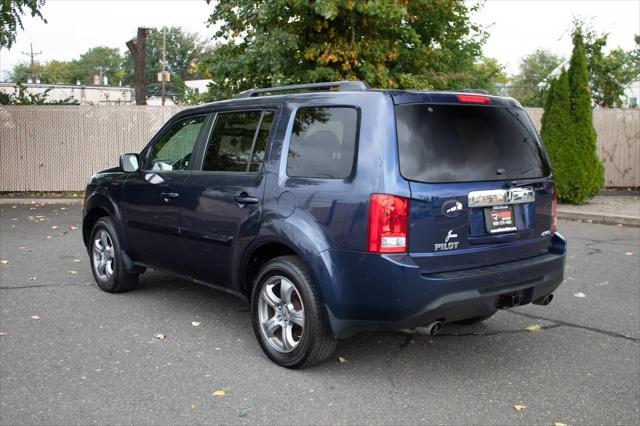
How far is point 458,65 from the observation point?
1881 centimetres

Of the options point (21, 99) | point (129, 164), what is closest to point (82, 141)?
point (21, 99)

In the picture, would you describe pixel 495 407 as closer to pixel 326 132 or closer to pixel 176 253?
pixel 326 132

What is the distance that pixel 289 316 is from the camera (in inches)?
Answer: 175

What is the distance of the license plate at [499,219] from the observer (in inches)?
163

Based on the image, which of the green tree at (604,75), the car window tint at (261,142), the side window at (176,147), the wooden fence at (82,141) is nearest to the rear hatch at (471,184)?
the car window tint at (261,142)

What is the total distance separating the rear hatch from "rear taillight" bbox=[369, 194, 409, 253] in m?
0.06

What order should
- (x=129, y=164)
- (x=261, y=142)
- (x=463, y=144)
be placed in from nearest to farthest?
1. (x=463, y=144)
2. (x=261, y=142)
3. (x=129, y=164)

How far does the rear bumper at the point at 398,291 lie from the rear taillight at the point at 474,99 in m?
1.05

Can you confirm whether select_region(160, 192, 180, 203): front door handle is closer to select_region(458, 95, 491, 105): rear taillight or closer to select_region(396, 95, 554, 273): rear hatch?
select_region(396, 95, 554, 273): rear hatch

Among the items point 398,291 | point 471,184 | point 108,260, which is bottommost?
point 108,260

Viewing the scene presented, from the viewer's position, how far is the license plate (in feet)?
13.6

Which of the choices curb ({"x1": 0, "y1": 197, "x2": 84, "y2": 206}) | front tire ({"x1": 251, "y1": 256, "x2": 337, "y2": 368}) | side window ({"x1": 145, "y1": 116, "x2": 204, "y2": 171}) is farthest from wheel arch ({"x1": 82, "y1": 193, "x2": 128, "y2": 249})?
curb ({"x1": 0, "y1": 197, "x2": 84, "y2": 206})

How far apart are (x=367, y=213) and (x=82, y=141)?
1396 cm

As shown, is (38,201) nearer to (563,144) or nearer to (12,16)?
(12,16)
